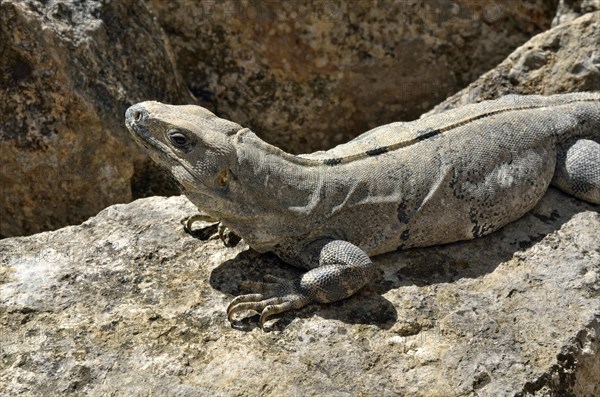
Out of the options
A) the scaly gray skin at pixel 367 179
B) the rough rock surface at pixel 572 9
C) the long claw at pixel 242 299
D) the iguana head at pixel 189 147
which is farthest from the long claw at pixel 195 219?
the rough rock surface at pixel 572 9

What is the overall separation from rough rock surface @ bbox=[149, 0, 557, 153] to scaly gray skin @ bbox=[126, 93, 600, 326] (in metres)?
2.26

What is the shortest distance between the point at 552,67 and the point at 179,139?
13.4 ft

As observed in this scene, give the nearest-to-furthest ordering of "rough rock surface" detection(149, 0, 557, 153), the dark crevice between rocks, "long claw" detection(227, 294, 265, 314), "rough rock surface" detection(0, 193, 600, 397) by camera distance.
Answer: "rough rock surface" detection(0, 193, 600, 397) → "long claw" detection(227, 294, 265, 314) → the dark crevice between rocks → "rough rock surface" detection(149, 0, 557, 153)

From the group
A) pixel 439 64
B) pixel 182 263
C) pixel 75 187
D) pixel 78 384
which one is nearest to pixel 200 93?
pixel 75 187

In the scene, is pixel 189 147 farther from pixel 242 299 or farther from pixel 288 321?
pixel 288 321

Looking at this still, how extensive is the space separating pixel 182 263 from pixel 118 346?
37.8 inches

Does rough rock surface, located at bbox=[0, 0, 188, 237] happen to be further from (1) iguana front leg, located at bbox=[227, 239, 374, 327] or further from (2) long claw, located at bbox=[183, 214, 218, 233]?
(1) iguana front leg, located at bbox=[227, 239, 374, 327]

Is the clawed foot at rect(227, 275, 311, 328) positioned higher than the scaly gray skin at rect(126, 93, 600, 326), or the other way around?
the scaly gray skin at rect(126, 93, 600, 326)

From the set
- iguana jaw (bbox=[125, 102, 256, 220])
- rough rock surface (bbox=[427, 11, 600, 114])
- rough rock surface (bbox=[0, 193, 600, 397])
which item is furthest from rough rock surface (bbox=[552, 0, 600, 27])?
iguana jaw (bbox=[125, 102, 256, 220])

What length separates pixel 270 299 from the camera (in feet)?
19.0

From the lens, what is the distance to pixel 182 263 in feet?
20.7

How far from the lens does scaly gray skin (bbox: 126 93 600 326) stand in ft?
19.1

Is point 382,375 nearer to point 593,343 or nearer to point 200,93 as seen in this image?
point 593,343

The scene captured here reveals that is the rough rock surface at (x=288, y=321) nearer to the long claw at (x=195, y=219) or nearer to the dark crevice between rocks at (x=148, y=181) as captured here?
the long claw at (x=195, y=219)
